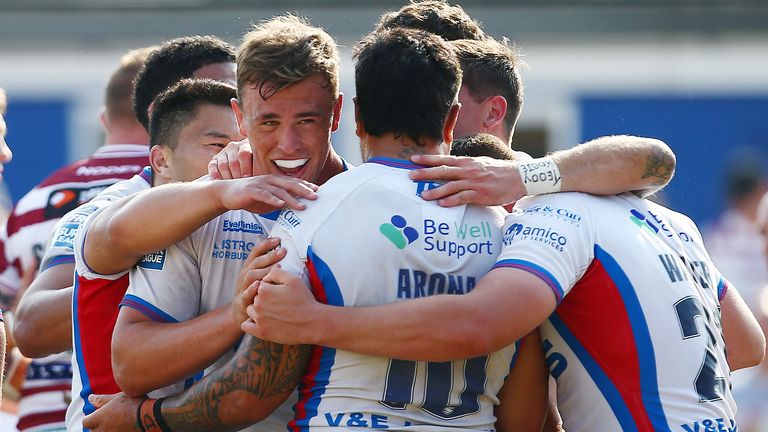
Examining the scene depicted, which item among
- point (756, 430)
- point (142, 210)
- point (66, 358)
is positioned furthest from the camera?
point (756, 430)

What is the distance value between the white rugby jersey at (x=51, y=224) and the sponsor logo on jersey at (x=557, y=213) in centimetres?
243

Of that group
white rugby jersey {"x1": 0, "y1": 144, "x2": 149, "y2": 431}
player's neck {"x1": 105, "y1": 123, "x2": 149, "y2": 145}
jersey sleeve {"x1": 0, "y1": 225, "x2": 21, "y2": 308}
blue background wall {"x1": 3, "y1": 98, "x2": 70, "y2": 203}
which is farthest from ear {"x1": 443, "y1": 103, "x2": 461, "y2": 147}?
blue background wall {"x1": 3, "y1": 98, "x2": 70, "y2": 203}

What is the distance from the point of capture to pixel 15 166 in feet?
39.4

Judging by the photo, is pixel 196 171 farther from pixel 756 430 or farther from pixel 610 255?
pixel 756 430

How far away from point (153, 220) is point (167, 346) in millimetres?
342

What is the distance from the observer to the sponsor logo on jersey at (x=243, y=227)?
128 inches

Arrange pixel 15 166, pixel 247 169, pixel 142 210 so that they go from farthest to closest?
1. pixel 15 166
2. pixel 247 169
3. pixel 142 210

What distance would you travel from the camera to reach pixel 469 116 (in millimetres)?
4371

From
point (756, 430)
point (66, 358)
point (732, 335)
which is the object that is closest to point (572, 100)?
point (756, 430)

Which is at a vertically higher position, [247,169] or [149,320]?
[247,169]

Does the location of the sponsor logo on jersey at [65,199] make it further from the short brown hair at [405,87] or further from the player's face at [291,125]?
the short brown hair at [405,87]

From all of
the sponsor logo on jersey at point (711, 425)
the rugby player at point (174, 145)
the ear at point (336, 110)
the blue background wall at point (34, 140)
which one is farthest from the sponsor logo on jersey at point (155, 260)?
the blue background wall at point (34, 140)

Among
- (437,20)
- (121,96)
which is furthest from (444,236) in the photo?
(121,96)

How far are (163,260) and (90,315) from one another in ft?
1.43
